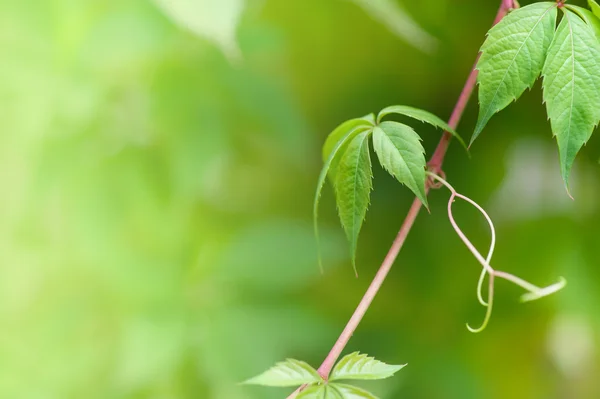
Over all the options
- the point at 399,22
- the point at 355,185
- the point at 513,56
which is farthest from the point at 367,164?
the point at 399,22

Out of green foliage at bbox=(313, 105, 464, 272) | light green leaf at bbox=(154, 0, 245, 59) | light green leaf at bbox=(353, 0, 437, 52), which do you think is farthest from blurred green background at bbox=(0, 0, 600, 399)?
green foliage at bbox=(313, 105, 464, 272)

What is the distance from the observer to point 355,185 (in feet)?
1.41

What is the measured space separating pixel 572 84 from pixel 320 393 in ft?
1.08

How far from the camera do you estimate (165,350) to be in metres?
0.65

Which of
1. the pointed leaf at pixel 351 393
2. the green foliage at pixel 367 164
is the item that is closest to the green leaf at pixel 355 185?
the green foliage at pixel 367 164

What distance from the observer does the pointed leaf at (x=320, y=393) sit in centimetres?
40

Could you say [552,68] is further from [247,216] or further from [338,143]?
[247,216]

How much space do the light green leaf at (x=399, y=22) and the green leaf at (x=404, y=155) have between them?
0.25 m

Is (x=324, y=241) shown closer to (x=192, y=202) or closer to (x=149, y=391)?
(x=192, y=202)

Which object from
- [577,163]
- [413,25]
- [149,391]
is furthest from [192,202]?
[577,163]

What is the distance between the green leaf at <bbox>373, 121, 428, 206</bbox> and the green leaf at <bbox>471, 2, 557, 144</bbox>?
2.1 inches

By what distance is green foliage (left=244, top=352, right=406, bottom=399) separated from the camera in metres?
0.41

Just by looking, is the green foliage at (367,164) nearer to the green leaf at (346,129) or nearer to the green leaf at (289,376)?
the green leaf at (346,129)

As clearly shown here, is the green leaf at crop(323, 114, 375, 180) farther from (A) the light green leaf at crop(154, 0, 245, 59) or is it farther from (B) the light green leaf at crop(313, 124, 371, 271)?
(A) the light green leaf at crop(154, 0, 245, 59)
